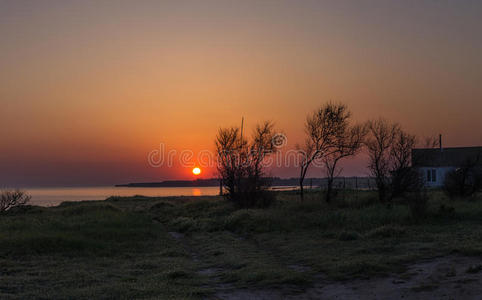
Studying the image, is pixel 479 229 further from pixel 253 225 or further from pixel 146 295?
pixel 146 295

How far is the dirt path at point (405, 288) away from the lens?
8.00m

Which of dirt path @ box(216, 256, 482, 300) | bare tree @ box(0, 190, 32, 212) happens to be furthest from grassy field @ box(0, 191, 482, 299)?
bare tree @ box(0, 190, 32, 212)

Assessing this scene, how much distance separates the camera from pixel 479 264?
936 centimetres

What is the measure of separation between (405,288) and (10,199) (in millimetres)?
30721

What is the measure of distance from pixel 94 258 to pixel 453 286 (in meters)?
9.51

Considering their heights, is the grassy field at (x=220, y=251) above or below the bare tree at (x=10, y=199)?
below

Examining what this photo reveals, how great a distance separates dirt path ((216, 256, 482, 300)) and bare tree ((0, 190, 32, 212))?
28.1 meters

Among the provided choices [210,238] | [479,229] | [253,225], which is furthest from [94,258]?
[479,229]

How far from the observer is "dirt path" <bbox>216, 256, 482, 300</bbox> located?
8.00 metres

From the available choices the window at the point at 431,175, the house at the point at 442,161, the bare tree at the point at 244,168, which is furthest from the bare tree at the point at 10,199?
the window at the point at 431,175

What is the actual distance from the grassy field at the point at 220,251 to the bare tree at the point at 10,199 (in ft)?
47.4

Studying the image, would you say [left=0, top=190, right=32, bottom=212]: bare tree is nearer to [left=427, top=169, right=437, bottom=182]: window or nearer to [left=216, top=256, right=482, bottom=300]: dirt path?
[left=216, top=256, right=482, bottom=300]: dirt path

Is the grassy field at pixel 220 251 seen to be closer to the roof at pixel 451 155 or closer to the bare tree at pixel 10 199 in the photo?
the bare tree at pixel 10 199

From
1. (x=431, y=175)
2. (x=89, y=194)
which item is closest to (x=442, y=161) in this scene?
(x=431, y=175)
